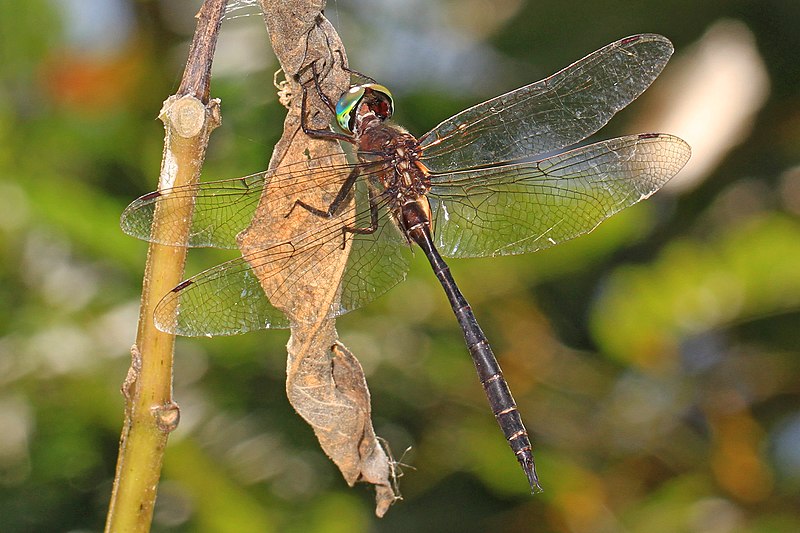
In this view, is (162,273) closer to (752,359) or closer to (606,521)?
(606,521)

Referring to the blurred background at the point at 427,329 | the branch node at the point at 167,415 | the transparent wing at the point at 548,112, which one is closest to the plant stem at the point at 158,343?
the branch node at the point at 167,415

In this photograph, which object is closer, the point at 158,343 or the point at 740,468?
the point at 158,343

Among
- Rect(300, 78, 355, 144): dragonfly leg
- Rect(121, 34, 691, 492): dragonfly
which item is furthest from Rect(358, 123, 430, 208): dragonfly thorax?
Rect(300, 78, 355, 144): dragonfly leg

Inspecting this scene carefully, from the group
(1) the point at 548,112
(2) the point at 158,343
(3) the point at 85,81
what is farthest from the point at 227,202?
(3) the point at 85,81

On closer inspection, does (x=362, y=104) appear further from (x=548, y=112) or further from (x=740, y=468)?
(x=740, y=468)

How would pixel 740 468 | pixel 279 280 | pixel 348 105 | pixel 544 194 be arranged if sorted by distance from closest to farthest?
pixel 279 280
pixel 348 105
pixel 544 194
pixel 740 468
